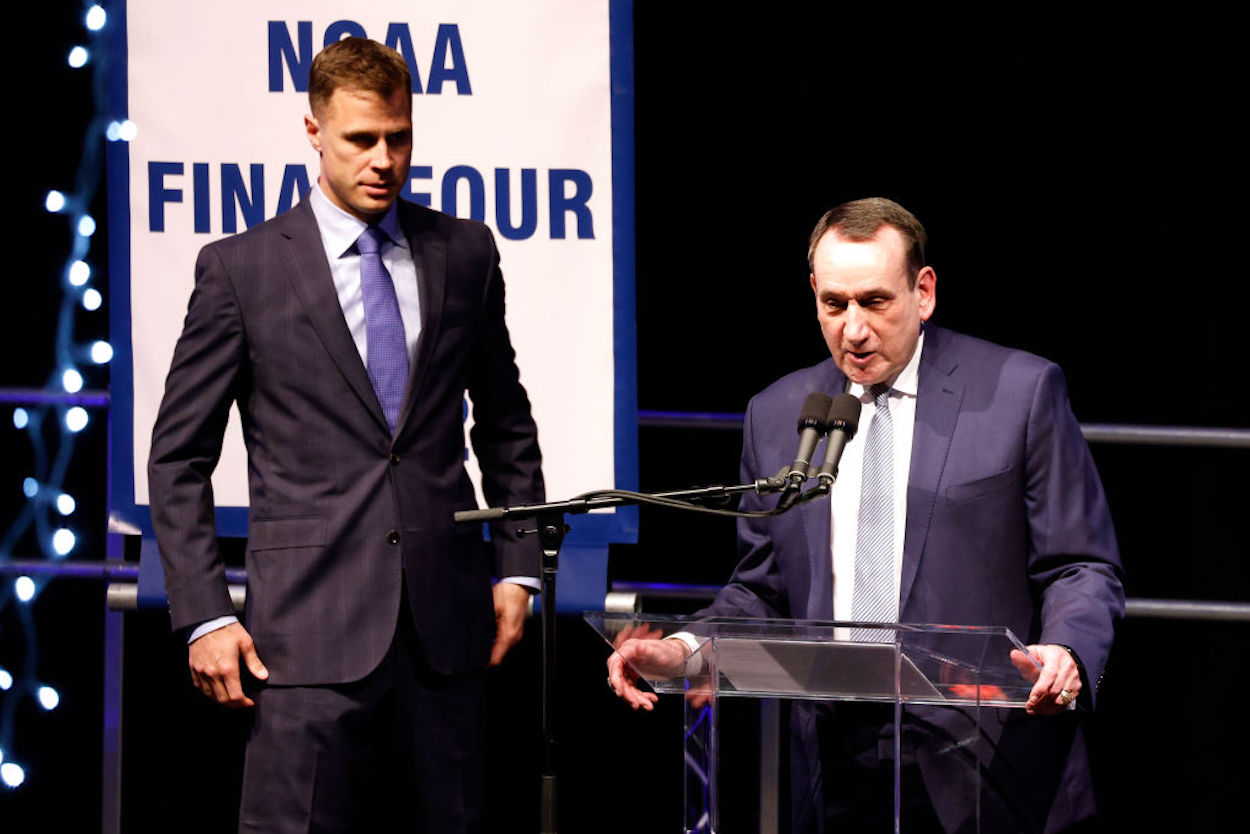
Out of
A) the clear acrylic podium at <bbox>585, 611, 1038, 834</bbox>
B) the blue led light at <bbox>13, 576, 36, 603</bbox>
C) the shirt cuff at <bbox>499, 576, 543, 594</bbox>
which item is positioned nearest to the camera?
the clear acrylic podium at <bbox>585, 611, 1038, 834</bbox>

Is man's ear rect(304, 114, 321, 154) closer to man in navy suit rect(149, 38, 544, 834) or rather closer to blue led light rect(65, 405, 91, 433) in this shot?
man in navy suit rect(149, 38, 544, 834)

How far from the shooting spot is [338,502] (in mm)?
2590

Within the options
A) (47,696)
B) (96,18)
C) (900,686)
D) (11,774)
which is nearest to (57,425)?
(47,696)

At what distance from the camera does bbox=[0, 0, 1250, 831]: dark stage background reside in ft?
11.7

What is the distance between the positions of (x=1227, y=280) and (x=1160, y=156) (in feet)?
1.04

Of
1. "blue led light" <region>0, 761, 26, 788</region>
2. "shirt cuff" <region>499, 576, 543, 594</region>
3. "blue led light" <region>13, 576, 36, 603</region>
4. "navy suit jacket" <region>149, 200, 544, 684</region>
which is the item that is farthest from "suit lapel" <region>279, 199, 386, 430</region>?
"blue led light" <region>0, 761, 26, 788</region>

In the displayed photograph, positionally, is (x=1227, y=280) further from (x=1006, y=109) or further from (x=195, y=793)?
(x=195, y=793)

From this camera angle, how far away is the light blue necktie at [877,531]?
2.51 meters

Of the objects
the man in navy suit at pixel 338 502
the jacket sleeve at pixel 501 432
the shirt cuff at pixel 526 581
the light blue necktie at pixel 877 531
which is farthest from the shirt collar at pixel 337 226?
the light blue necktie at pixel 877 531

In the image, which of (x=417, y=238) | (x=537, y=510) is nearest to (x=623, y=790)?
(x=417, y=238)

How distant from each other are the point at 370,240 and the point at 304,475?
0.42m

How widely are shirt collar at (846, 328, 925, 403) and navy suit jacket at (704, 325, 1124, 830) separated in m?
0.02

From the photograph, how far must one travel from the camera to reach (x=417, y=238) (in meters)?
2.72

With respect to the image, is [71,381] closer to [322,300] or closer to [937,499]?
[322,300]
